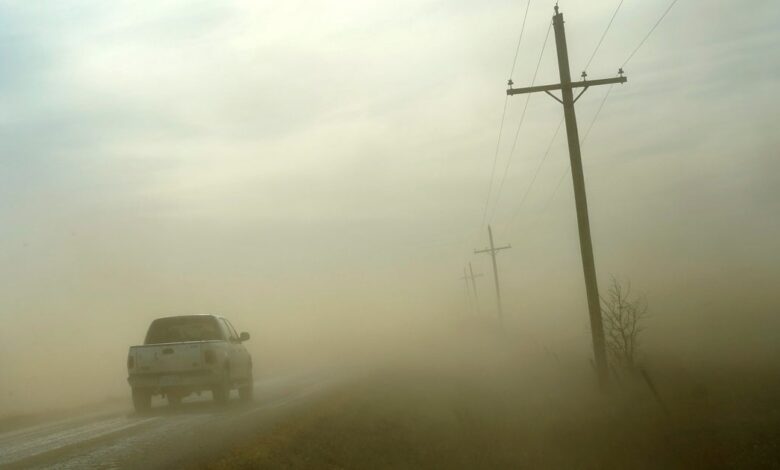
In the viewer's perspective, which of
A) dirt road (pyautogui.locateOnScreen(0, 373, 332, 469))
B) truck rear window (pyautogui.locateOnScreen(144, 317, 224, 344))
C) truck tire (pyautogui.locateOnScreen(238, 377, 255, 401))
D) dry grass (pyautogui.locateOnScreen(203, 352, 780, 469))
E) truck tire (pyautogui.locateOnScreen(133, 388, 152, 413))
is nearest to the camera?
dry grass (pyautogui.locateOnScreen(203, 352, 780, 469))

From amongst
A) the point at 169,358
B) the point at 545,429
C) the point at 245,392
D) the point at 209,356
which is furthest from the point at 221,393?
the point at 545,429

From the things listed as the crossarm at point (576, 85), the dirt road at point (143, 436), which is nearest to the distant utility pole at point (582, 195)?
the crossarm at point (576, 85)

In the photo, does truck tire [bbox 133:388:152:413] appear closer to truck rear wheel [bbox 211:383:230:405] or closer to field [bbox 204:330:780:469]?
truck rear wheel [bbox 211:383:230:405]

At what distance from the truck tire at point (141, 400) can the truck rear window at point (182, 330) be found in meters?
1.68

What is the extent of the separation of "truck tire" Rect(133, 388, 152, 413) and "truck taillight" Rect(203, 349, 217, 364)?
1840 mm

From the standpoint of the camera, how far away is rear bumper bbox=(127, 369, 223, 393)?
22.8 metres

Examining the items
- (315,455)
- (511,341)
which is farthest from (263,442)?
(511,341)

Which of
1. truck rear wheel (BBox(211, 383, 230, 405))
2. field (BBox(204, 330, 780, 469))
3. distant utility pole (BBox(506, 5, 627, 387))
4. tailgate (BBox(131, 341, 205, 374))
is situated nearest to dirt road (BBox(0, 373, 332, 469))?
truck rear wheel (BBox(211, 383, 230, 405))

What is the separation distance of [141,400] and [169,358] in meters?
1.57

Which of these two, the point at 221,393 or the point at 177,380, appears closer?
the point at 177,380

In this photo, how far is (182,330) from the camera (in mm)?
24875

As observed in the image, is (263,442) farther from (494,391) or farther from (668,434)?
(494,391)

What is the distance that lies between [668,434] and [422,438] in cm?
419

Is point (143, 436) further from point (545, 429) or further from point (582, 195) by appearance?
point (582, 195)
